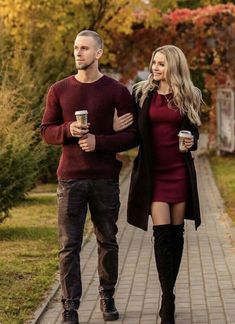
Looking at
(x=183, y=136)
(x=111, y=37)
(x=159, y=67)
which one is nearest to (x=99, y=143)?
(x=183, y=136)

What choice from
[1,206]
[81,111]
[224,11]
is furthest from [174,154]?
[224,11]

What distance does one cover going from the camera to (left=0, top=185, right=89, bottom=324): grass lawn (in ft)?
24.5

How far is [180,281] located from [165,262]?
1748mm

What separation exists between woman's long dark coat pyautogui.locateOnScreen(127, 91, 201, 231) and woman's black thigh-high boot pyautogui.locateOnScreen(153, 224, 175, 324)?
171mm

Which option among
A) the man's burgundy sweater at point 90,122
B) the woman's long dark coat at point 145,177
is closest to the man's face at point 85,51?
the man's burgundy sweater at point 90,122

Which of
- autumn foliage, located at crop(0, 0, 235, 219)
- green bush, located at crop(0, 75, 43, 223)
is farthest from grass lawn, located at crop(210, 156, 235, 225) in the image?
green bush, located at crop(0, 75, 43, 223)

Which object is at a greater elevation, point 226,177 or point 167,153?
point 167,153

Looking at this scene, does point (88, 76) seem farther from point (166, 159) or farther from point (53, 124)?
point (166, 159)

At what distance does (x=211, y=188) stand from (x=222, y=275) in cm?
837

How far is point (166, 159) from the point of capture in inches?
263

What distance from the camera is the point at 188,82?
22.1ft

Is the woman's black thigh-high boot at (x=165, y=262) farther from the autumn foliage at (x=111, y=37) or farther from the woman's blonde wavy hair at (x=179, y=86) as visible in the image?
the autumn foliage at (x=111, y=37)

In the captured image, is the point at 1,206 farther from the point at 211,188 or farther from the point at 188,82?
the point at 211,188

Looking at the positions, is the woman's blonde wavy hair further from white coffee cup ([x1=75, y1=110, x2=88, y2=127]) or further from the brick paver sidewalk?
the brick paver sidewalk
